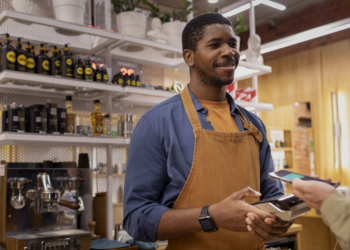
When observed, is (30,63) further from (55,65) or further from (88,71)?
(88,71)

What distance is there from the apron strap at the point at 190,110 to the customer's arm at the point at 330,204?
0.47 metres

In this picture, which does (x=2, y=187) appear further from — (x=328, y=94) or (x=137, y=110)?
(x=328, y=94)

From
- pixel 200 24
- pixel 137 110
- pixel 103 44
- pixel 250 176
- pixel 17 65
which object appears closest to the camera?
pixel 250 176

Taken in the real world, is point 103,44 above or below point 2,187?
above

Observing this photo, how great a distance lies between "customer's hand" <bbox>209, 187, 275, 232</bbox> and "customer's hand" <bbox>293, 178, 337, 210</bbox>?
130 millimetres

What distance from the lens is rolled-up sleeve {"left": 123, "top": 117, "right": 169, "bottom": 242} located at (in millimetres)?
1212

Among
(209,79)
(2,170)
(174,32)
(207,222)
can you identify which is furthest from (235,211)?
(174,32)

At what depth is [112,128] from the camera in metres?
3.32

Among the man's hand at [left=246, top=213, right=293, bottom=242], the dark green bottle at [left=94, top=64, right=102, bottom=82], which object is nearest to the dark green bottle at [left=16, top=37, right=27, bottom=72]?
the dark green bottle at [left=94, top=64, right=102, bottom=82]

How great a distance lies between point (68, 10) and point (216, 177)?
2.11 metres

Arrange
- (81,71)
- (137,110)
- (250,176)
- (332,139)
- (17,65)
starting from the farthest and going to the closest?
(332,139)
(137,110)
(81,71)
(17,65)
(250,176)

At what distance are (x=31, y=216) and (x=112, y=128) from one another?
1144 millimetres

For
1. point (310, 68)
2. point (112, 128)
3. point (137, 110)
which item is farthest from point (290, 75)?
point (112, 128)

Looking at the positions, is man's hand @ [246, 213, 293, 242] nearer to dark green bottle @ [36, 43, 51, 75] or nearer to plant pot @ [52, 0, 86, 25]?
dark green bottle @ [36, 43, 51, 75]
